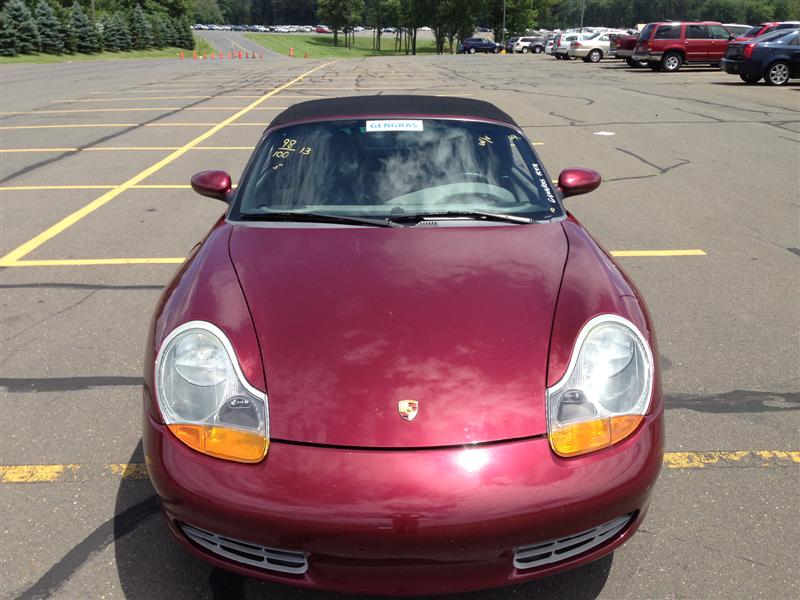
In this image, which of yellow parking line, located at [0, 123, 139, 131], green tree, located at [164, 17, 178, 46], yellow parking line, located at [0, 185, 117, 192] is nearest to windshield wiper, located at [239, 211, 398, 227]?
yellow parking line, located at [0, 185, 117, 192]

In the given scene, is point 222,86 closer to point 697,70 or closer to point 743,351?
point 697,70

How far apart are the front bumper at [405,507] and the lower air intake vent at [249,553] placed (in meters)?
0.02

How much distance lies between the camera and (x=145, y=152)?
432 inches

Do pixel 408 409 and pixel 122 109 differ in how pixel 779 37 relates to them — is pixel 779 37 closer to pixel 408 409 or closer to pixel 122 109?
pixel 122 109

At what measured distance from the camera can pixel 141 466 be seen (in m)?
3.11

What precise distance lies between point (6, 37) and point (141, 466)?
1745 inches

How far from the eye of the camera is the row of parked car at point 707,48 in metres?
20.8

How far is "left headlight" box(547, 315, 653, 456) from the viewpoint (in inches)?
83.7

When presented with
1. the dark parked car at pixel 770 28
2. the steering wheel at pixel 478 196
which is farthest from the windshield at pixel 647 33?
the steering wheel at pixel 478 196

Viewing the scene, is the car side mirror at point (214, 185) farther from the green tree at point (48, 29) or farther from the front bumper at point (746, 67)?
the green tree at point (48, 29)

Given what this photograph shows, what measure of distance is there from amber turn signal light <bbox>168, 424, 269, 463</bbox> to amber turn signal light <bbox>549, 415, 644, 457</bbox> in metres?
0.85

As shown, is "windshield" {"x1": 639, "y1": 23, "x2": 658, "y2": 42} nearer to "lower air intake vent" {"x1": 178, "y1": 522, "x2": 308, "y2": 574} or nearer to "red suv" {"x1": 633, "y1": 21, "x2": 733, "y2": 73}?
"red suv" {"x1": 633, "y1": 21, "x2": 733, "y2": 73}

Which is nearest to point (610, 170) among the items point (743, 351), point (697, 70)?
point (743, 351)

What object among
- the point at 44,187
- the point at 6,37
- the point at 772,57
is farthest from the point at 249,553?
the point at 6,37
